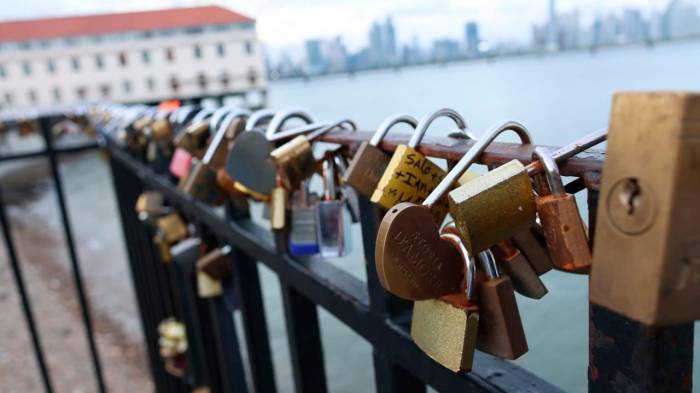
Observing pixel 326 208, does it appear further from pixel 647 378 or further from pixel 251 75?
pixel 251 75

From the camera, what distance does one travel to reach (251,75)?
3750cm

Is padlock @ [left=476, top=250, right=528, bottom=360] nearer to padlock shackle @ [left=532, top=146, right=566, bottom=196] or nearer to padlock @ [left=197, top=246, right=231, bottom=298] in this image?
padlock shackle @ [left=532, top=146, right=566, bottom=196]

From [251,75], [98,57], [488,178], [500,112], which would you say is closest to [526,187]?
[488,178]

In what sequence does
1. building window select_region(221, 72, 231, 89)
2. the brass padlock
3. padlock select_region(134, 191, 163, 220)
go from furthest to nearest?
building window select_region(221, 72, 231, 89)
padlock select_region(134, 191, 163, 220)
the brass padlock

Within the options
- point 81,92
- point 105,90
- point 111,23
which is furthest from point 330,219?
point 111,23

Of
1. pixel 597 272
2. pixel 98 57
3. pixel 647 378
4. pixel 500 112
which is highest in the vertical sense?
pixel 98 57

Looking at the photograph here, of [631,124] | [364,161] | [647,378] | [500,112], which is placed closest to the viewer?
[631,124]

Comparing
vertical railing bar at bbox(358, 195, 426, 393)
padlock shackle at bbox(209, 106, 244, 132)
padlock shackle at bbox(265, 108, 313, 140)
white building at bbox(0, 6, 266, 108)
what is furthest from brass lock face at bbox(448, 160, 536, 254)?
white building at bbox(0, 6, 266, 108)

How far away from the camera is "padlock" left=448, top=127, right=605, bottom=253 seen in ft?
1.40

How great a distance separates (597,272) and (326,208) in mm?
491

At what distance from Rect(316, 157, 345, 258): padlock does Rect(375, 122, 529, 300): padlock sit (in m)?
0.28

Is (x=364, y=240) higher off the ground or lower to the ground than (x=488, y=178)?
lower

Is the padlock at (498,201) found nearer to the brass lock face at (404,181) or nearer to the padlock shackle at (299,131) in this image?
the brass lock face at (404,181)

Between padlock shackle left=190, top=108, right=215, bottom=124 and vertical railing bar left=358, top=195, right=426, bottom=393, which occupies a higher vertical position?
padlock shackle left=190, top=108, right=215, bottom=124
